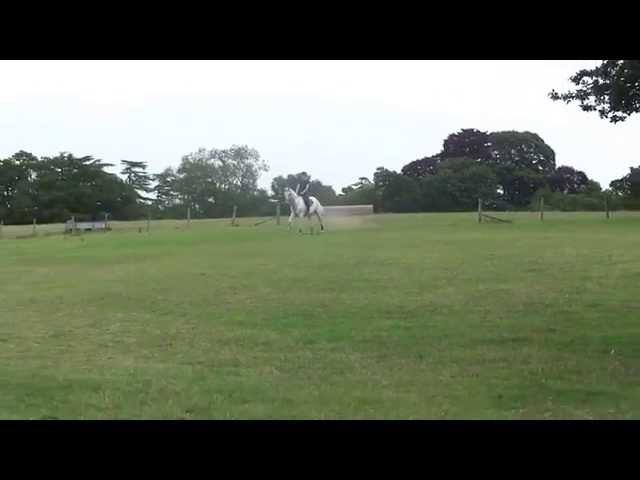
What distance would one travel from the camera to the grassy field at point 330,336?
495 cm

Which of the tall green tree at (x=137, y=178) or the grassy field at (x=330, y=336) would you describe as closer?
the grassy field at (x=330, y=336)

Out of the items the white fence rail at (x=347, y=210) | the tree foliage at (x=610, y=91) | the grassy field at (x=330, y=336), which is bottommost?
the grassy field at (x=330, y=336)

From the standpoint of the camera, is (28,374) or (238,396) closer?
(238,396)

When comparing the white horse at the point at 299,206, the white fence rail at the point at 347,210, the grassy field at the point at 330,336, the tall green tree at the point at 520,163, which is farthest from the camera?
the white fence rail at the point at 347,210

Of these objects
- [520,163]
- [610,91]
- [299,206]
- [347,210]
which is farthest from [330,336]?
[520,163]

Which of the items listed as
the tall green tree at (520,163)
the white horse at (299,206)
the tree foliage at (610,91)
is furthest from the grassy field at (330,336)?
the tall green tree at (520,163)

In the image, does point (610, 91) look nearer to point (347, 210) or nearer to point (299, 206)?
point (299, 206)

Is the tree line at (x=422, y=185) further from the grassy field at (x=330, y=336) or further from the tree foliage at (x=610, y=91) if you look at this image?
the tree foliage at (x=610, y=91)

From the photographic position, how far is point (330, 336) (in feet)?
24.0

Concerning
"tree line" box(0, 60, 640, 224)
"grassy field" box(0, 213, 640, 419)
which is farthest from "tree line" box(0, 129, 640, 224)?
"grassy field" box(0, 213, 640, 419)
